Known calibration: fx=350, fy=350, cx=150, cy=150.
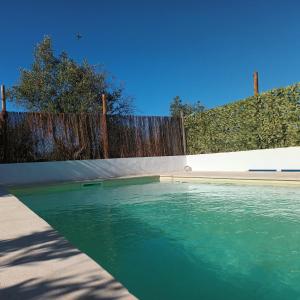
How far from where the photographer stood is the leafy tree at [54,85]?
58.5 ft

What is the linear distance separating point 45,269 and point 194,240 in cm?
236

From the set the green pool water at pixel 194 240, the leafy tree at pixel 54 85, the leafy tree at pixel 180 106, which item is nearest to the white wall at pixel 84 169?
the green pool water at pixel 194 240

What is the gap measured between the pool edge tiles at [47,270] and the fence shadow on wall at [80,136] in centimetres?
936

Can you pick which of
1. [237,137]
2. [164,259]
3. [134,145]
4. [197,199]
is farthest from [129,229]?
[134,145]

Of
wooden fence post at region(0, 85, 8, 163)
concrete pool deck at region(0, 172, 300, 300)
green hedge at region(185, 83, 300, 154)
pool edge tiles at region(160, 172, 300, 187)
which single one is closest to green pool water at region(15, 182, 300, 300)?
pool edge tiles at region(160, 172, 300, 187)

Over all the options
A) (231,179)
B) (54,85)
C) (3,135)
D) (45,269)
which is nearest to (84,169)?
(3,135)

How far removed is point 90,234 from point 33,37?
49.8 feet

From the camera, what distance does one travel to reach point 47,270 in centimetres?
234

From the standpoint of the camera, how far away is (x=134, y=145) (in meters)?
14.2

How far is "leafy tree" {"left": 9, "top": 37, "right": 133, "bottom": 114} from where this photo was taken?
702 inches

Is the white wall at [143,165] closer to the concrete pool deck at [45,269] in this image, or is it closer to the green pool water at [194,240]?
the green pool water at [194,240]

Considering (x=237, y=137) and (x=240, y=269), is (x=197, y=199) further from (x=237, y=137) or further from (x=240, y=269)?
(x=237, y=137)

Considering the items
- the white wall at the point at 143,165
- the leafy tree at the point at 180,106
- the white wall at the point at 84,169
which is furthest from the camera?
the leafy tree at the point at 180,106

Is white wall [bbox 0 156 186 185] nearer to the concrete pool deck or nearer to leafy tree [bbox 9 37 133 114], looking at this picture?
leafy tree [bbox 9 37 133 114]
